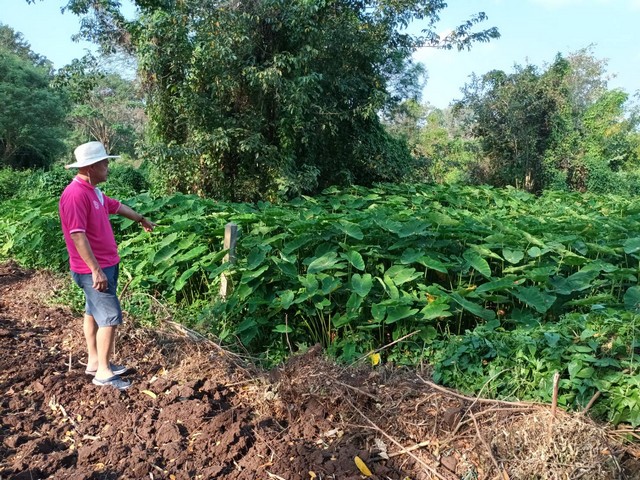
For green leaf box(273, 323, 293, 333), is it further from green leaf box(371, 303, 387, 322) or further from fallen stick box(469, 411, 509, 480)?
fallen stick box(469, 411, 509, 480)

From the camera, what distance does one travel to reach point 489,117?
1730cm

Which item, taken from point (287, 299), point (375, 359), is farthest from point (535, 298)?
point (287, 299)

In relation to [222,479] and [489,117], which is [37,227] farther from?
[489,117]

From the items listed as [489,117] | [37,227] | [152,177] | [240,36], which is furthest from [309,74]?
[489,117]

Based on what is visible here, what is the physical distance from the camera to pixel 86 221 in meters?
2.87

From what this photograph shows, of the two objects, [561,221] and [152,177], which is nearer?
[561,221]

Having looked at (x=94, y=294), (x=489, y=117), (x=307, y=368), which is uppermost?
(x=489, y=117)

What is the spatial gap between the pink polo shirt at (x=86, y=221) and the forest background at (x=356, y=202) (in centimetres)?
106

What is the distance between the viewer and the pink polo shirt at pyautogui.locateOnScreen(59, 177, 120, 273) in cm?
279

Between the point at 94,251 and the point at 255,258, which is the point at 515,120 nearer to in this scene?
the point at 255,258

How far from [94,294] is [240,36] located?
6210 mm

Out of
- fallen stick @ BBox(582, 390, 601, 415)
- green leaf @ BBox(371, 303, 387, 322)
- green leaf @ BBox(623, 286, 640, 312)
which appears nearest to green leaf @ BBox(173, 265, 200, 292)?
green leaf @ BBox(371, 303, 387, 322)

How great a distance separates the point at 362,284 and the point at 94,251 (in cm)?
171

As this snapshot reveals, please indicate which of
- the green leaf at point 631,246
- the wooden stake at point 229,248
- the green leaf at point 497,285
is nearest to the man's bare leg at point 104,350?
the wooden stake at point 229,248
